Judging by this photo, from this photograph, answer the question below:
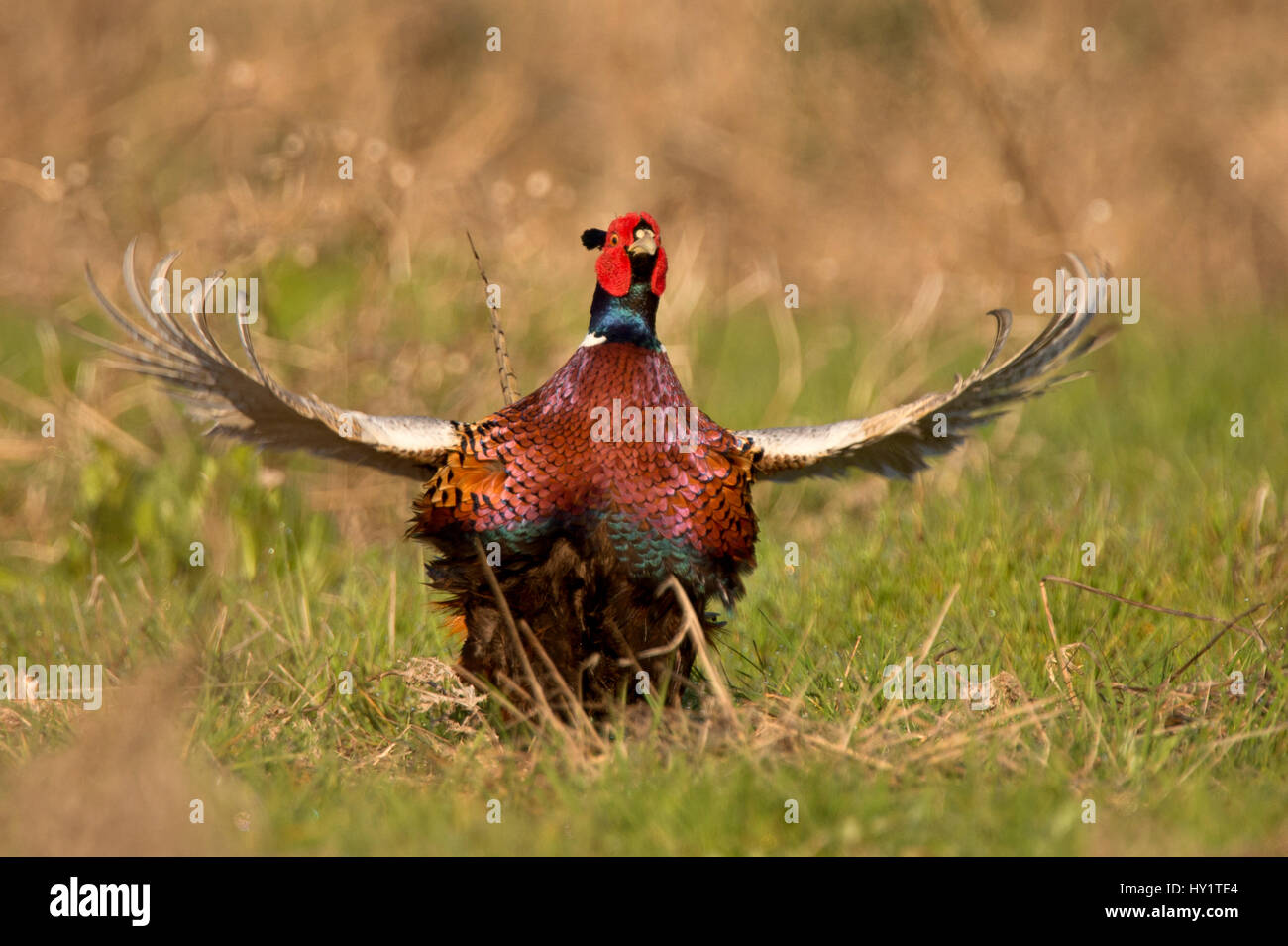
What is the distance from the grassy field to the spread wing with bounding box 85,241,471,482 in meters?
0.64

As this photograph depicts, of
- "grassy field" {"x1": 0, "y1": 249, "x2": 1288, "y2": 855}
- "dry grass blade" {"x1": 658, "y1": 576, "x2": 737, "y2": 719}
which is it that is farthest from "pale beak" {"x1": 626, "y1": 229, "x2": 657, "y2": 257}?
"grassy field" {"x1": 0, "y1": 249, "x2": 1288, "y2": 855}

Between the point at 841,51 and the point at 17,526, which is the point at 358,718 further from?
the point at 841,51

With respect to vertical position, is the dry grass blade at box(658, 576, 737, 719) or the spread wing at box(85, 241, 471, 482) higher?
the spread wing at box(85, 241, 471, 482)

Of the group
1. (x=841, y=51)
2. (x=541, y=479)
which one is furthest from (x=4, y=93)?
(x=541, y=479)

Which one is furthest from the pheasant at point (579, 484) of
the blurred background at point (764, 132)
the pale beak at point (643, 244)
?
the blurred background at point (764, 132)

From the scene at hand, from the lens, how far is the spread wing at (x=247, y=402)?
3605mm

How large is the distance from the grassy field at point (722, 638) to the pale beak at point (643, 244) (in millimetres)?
1132

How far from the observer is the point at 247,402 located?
12.2 ft

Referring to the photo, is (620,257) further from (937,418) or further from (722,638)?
(722,638)

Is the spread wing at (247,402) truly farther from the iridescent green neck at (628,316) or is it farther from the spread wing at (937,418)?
the spread wing at (937,418)

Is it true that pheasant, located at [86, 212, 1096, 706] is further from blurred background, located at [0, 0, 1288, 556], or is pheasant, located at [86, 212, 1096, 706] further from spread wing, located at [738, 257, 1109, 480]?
blurred background, located at [0, 0, 1288, 556]

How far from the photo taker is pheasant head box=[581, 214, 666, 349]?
3621 millimetres

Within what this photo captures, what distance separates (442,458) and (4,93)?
8312 millimetres

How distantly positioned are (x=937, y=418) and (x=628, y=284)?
93 cm
